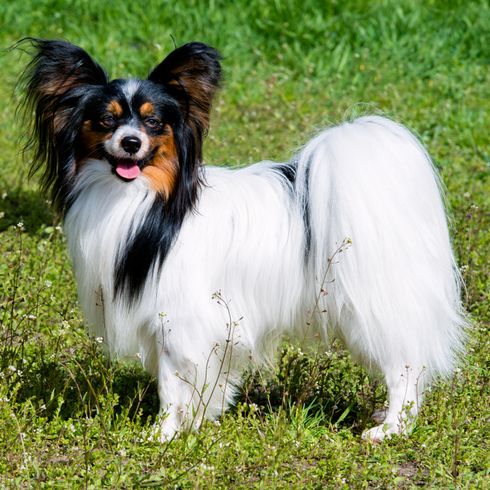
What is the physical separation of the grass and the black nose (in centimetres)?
81

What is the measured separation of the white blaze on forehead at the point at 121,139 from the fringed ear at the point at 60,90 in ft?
0.83

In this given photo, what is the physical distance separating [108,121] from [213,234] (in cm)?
69

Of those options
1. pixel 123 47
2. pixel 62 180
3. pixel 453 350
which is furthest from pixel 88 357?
pixel 123 47

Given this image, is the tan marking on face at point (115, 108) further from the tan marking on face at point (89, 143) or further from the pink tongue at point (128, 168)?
the pink tongue at point (128, 168)

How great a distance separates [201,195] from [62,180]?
632mm

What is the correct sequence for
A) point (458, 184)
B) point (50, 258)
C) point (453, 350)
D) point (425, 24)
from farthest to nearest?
point (425, 24) < point (458, 184) < point (50, 258) < point (453, 350)

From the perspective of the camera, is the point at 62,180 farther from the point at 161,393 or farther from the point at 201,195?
the point at 161,393

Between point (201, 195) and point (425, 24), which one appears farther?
point (425, 24)

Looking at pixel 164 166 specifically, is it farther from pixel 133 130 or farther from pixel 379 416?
pixel 379 416

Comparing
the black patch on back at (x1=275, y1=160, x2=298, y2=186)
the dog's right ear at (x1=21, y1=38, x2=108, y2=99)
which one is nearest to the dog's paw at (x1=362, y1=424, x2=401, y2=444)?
the black patch on back at (x1=275, y1=160, x2=298, y2=186)

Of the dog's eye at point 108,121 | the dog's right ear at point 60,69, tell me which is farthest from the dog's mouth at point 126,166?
the dog's right ear at point 60,69

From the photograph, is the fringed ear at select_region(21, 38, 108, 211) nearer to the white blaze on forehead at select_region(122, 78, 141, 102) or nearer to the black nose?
the white blaze on forehead at select_region(122, 78, 141, 102)

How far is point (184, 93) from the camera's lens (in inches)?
180

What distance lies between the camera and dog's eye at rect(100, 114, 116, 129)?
4422 mm
